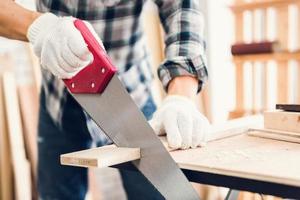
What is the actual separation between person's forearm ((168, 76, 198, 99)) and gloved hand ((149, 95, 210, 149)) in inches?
4.2

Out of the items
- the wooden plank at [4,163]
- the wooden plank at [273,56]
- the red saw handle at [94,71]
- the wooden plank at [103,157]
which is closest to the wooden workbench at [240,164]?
the wooden plank at [103,157]

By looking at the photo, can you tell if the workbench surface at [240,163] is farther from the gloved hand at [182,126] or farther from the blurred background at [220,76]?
the blurred background at [220,76]

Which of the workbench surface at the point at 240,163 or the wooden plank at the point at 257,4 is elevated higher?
the wooden plank at the point at 257,4

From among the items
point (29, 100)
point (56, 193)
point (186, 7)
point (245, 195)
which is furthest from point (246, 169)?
point (29, 100)

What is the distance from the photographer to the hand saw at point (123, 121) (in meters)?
0.73

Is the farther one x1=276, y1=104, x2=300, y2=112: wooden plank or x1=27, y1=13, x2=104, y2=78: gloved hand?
x1=276, y1=104, x2=300, y2=112: wooden plank

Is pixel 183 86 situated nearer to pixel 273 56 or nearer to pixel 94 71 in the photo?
pixel 94 71

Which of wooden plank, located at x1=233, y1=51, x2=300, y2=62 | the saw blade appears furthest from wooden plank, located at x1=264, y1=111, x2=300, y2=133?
wooden plank, located at x1=233, y1=51, x2=300, y2=62

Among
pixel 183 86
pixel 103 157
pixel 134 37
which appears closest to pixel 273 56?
pixel 134 37

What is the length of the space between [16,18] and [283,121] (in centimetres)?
60

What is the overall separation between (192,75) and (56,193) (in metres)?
0.54

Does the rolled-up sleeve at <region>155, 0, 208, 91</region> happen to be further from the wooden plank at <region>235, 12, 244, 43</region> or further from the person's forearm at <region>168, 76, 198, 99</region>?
the wooden plank at <region>235, 12, 244, 43</region>

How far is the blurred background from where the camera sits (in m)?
2.03

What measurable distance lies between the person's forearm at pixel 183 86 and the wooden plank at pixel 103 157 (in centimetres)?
30
